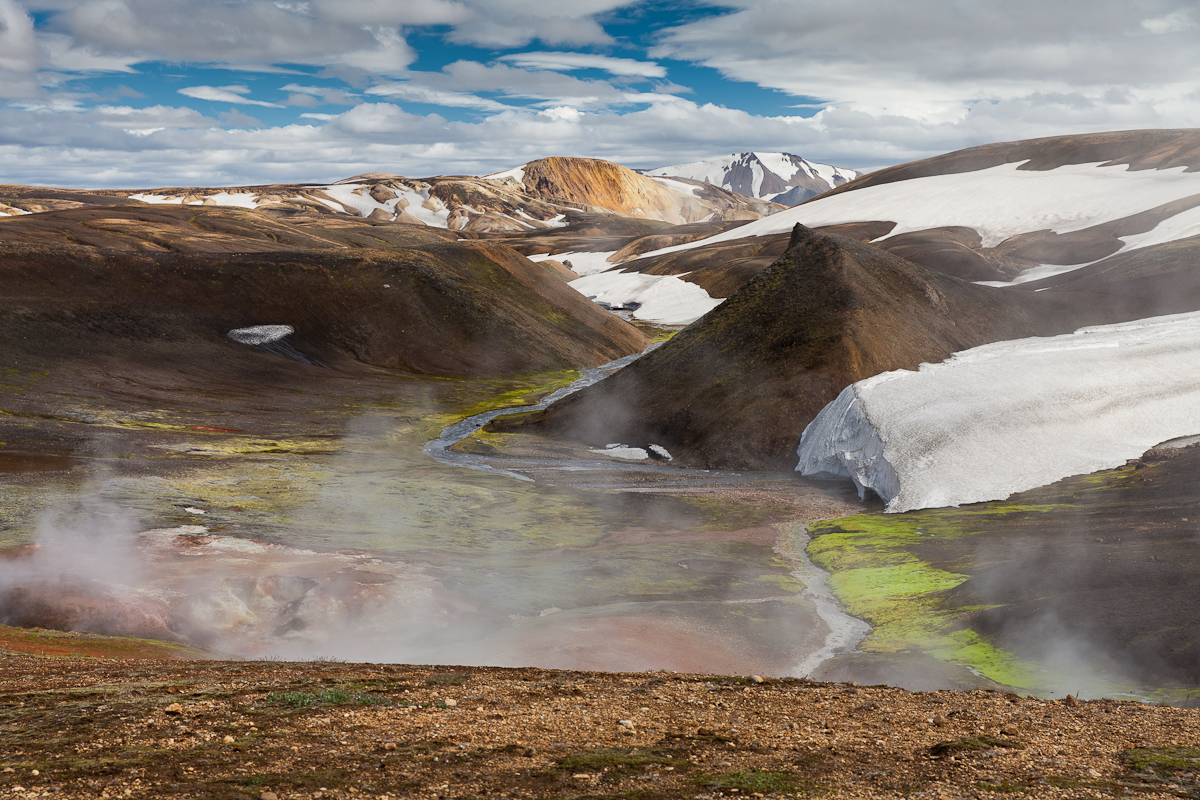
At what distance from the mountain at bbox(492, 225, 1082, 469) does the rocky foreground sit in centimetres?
5109

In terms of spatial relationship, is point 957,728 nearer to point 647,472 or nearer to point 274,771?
point 274,771

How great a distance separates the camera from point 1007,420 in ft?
183

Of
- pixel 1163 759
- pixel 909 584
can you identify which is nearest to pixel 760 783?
pixel 1163 759

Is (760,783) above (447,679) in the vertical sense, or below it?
above

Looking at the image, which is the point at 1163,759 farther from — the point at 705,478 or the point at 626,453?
the point at 626,453

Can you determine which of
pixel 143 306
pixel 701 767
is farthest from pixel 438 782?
pixel 143 306

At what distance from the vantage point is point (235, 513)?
4806cm

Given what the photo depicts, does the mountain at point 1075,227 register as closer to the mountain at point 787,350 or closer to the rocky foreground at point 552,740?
the mountain at point 787,350

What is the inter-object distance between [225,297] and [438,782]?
119272mm

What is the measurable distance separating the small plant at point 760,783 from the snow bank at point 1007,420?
1680 inches

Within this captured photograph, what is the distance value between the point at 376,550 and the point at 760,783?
34.1m

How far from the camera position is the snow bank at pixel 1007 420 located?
53.0m

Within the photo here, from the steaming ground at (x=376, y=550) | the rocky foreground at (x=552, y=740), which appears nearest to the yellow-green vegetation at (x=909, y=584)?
the steaming ground at (x=376, y=550)

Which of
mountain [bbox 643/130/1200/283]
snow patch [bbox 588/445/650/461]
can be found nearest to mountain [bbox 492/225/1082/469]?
snow patch [bbox 588/445/650/461]
